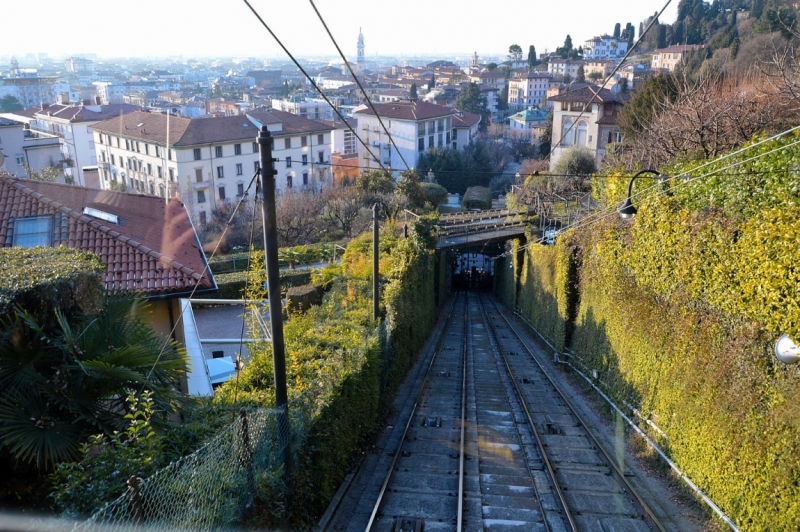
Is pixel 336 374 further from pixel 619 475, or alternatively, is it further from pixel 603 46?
pixel 603 46

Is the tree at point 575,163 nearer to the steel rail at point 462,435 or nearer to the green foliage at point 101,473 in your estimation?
the steel rail at point 462,435

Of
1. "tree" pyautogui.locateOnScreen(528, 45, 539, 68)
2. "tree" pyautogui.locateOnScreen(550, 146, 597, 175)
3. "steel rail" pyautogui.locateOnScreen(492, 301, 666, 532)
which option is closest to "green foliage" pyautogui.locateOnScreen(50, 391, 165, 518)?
"steel rail" pyautogui.locateOnScreen(492, 301, 666, 532)

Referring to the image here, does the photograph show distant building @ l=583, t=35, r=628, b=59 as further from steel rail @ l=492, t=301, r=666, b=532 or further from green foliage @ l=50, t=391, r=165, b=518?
green foliage @ l=50, t=391, r=165, b=518

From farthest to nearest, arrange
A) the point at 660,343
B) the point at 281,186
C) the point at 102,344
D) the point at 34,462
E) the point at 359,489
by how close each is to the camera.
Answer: the point at 281,186 < the point at 660,343 < the point at 359,489 < the point at 102,344 < the point at 34,462

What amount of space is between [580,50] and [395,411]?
439 feet

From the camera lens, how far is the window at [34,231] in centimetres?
1023

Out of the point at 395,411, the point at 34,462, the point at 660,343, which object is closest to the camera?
the point at 34,462

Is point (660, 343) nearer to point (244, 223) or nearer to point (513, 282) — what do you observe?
point (513, 282)

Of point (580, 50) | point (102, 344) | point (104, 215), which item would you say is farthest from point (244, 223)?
point (580, 50)

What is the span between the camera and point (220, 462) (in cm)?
524

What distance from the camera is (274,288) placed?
6.55 metres

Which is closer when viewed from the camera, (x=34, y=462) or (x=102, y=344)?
(x=34, y=462)

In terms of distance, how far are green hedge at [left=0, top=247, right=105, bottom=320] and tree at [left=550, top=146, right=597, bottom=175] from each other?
113 ft

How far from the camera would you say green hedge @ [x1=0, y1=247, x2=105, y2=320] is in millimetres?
5227
